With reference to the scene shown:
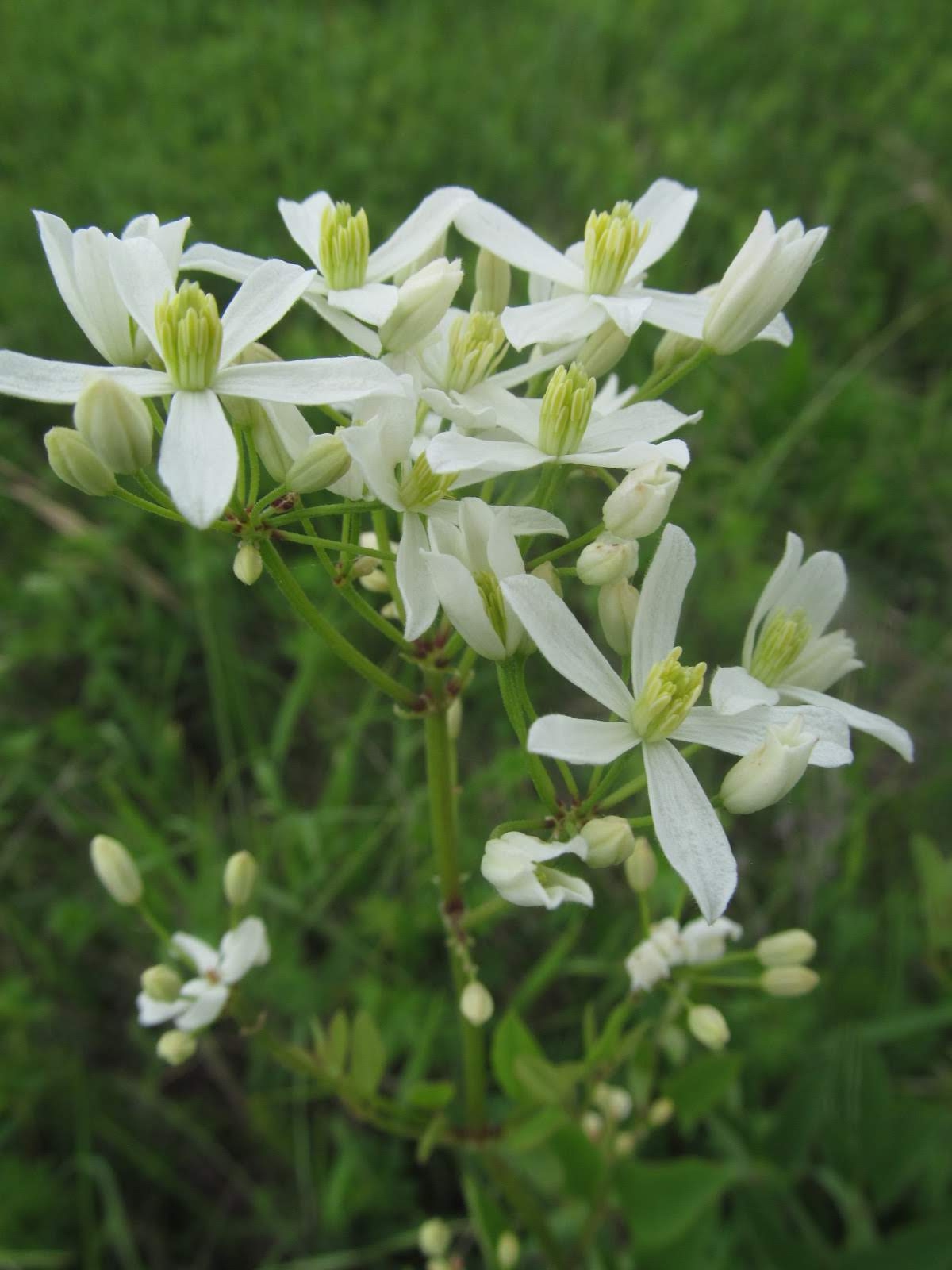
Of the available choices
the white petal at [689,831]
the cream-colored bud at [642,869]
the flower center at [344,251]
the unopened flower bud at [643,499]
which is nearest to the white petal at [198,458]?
the flower center at [344,251]

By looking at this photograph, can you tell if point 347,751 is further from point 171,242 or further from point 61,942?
point 171,242

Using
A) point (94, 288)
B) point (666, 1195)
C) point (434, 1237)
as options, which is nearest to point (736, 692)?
point (94, 288)

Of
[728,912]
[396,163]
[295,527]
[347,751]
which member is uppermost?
[396,163]

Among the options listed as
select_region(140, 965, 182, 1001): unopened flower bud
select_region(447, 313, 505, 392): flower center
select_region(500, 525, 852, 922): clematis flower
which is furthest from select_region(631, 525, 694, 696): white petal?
select_region(140, 965, 182, 1001): unopened flower bud

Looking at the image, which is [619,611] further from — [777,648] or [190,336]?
[190,336]

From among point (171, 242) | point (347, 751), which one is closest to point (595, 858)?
point (171, 242)
